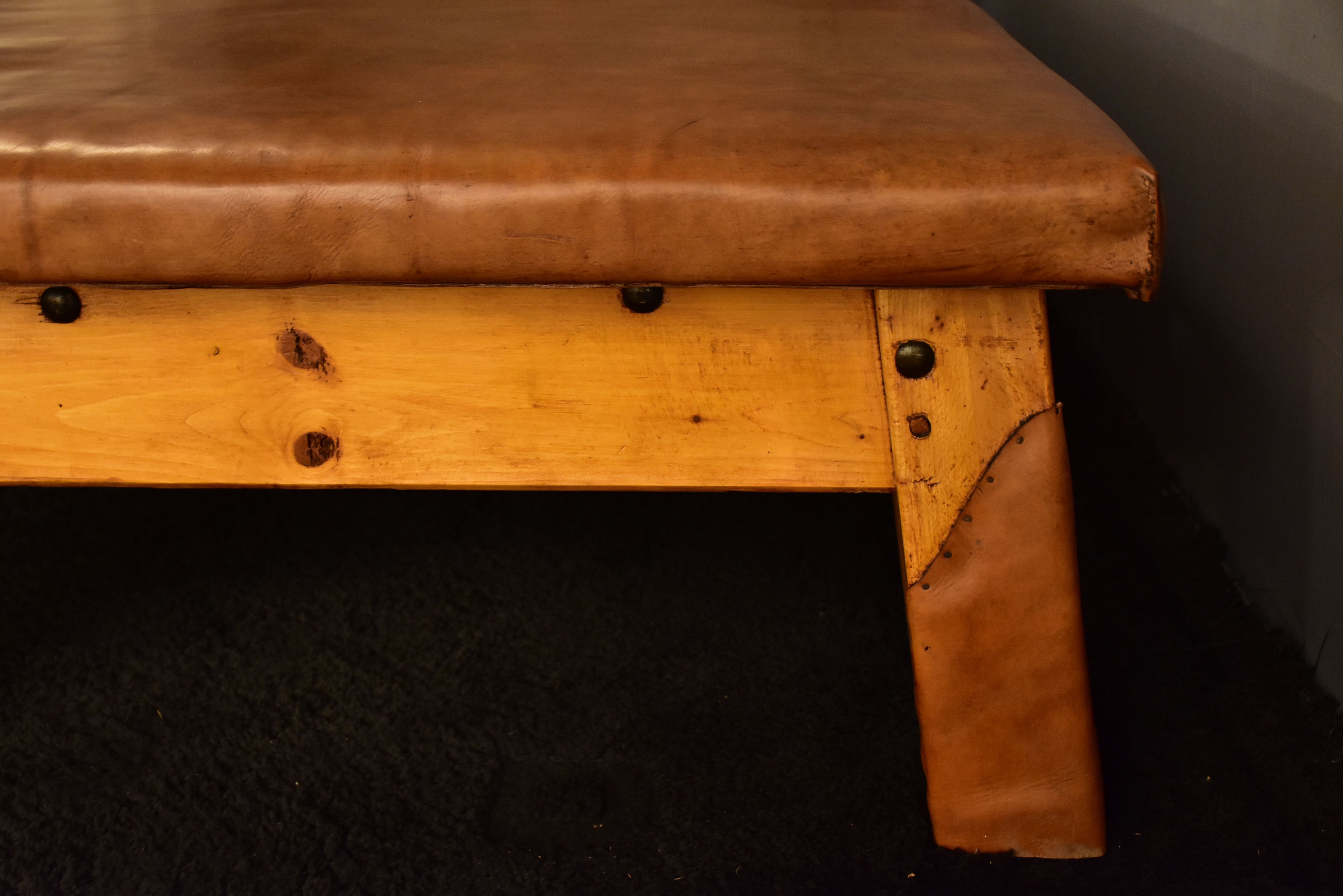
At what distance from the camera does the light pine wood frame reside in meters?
0.54

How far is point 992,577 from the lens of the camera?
0.56m

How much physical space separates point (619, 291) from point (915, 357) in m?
0.15

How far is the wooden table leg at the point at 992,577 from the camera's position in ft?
1.75

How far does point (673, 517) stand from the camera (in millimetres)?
931

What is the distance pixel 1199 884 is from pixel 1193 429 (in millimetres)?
443

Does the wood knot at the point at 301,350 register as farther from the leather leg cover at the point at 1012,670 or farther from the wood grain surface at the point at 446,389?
the leather leg cover at the point at 1012,670

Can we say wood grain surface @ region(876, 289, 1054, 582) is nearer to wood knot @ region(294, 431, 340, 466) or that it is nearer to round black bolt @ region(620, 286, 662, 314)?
round black bolt @ region(620, 286, 662, 314)

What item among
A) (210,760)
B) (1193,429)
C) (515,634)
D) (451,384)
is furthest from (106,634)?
(1193,429)

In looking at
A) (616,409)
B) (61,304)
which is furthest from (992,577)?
(61,304)

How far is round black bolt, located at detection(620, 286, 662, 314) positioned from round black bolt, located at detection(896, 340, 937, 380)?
12 centimetres

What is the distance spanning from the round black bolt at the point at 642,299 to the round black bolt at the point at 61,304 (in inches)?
11.0

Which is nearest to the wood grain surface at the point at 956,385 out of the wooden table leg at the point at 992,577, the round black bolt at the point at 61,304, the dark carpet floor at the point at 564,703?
the wooden table leg at the point at 992,577

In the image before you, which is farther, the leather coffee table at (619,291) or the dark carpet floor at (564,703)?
the dark carpet floor at (564,703)

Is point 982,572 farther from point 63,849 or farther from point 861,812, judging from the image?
point 63,849
